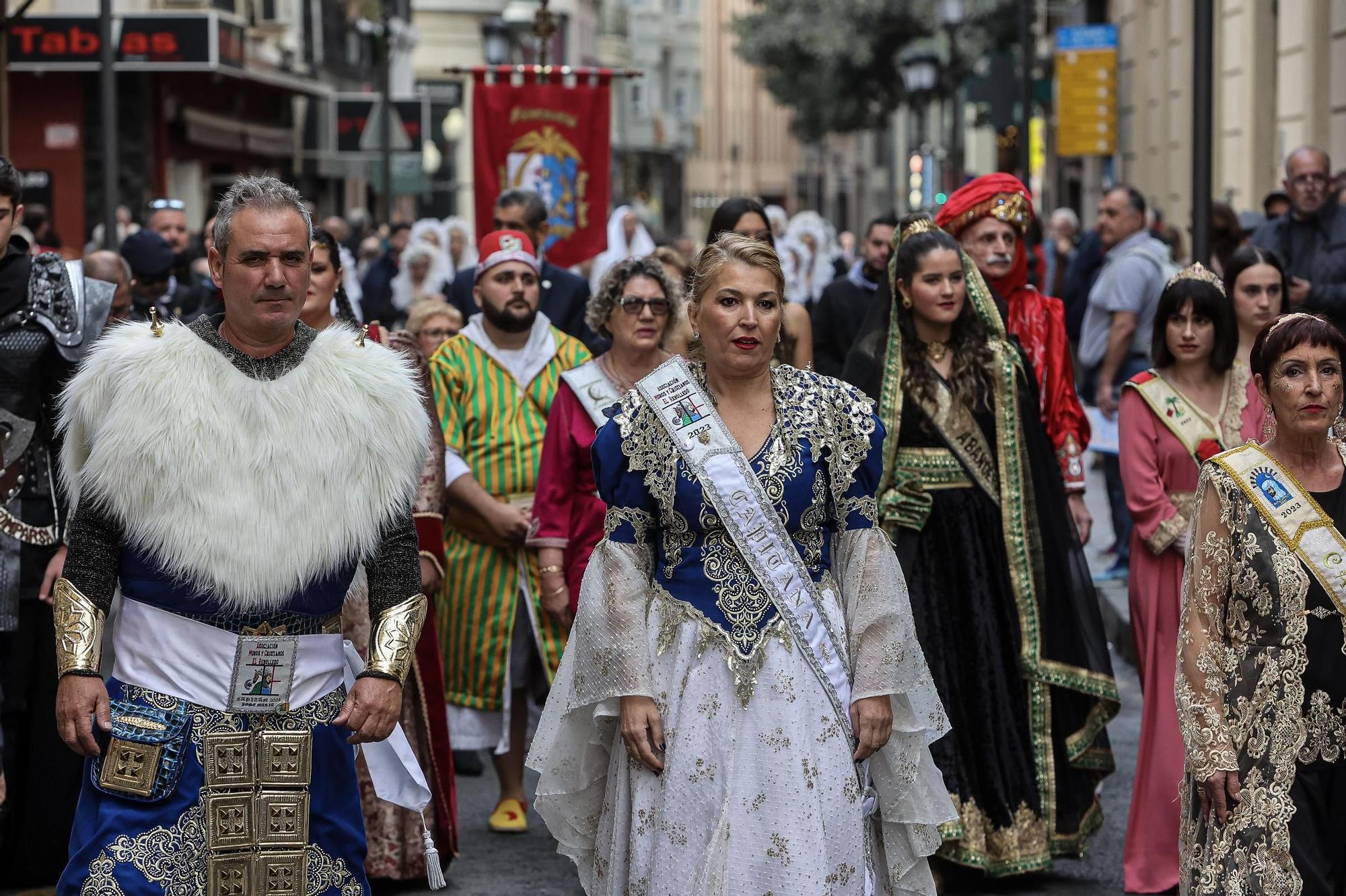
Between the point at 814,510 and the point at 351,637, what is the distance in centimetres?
221

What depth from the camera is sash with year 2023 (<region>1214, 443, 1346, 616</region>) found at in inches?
199

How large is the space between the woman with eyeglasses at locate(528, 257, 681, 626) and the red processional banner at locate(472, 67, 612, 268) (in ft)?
21.7

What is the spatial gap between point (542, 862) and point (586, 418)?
5.10ft

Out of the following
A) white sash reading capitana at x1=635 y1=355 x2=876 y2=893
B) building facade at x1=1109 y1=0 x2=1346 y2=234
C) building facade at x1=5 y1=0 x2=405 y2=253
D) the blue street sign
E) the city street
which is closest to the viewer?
white sash reading capitana at x1=635 y1=355 x2=876 y2=893

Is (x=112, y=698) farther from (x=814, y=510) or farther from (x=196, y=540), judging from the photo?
(x=814, y=510)

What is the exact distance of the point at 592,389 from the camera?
7.23 metres

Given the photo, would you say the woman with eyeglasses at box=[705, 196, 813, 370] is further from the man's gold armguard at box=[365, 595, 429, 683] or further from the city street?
the man's gold armguard at box=[365, 595, 429, 683]

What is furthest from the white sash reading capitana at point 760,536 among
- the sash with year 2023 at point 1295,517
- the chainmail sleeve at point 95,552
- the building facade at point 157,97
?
the building facade at point 157,97

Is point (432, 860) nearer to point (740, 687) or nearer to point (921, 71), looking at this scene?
point (740, 687)

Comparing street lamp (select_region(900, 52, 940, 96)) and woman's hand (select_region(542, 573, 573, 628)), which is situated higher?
street lamp (select_region(900, 52, 940, 96))

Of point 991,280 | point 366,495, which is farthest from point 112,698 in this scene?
point 991,280

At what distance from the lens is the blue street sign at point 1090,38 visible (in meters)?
27.6

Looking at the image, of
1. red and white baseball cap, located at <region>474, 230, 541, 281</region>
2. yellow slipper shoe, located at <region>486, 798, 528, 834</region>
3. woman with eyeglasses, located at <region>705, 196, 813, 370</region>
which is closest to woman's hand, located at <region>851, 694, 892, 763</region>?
woman with eyeglasses, located at <region>705, 196, 813, 370</region>

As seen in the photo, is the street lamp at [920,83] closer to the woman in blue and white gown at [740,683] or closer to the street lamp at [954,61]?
the street lamp at [954,61]
